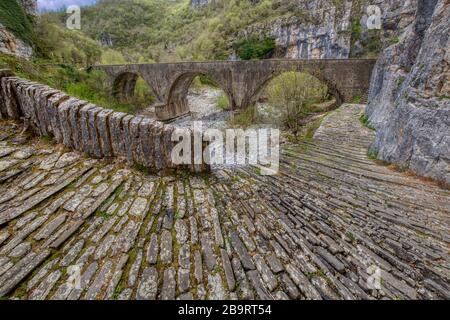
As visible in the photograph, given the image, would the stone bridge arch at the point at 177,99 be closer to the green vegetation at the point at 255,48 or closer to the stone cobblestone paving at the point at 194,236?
the green vegetation at the point at 255,48

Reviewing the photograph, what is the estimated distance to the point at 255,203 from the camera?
3090mm

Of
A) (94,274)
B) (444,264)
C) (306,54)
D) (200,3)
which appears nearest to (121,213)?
(94,274)

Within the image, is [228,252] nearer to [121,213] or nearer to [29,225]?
[121,213]

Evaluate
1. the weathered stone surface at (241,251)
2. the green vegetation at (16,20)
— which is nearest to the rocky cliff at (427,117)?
the weathered stone surface at (241,251)

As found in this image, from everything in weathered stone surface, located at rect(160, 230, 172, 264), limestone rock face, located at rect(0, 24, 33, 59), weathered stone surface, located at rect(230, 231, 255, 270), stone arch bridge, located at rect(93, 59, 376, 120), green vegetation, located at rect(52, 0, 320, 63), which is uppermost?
green vegetation, located at rect(52, 0, 320, 63)

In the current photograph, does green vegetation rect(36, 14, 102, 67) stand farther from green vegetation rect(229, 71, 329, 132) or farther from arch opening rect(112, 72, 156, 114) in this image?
Answer: green vegetation rect(229, 71, 329, 132)

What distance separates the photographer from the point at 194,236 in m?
2.29

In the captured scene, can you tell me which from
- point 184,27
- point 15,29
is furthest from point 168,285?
point 184,27

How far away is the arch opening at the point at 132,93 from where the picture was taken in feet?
95.6

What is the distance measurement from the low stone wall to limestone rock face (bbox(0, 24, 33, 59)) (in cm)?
2215

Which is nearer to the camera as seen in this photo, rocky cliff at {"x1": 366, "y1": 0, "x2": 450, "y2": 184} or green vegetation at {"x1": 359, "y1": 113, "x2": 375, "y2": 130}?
rocky cliff at {"x1": 366, "y1": 0, "x2": 450, "y2": 184}

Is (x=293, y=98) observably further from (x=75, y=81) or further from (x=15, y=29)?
(x=15, y=29)

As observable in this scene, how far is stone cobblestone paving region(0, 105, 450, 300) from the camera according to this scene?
1.80 meters

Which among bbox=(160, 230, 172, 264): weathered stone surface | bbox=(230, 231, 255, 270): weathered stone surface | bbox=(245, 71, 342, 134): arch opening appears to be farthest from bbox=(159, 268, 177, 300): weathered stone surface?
bbox=(245, 71, 342, 134): arch opening
